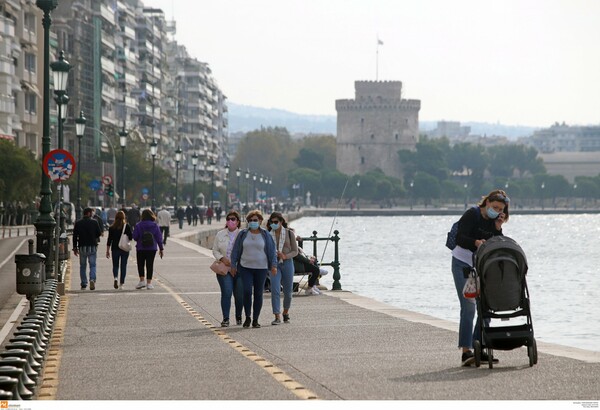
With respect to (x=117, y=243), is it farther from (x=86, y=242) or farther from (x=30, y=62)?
(x=30, y=62)

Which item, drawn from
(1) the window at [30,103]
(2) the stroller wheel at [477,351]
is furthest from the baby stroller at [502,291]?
(1) the window at [30,103]

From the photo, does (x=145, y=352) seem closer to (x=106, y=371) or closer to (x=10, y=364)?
(x=106, y=371)

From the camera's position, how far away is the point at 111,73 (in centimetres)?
12150

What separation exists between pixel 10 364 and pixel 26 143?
74.6 meters

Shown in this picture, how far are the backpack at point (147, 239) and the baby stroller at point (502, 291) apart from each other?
505 inches

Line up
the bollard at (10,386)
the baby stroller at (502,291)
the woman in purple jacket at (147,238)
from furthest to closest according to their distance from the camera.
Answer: the woman in purple jacket at (147,238) → the baby stroller at (502,291) → the bollard at (10,386)

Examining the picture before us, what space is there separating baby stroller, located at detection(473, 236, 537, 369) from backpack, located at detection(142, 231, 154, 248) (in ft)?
42.1

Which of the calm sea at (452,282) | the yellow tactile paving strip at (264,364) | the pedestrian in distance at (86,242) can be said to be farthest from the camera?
the calm sea at (452,282)

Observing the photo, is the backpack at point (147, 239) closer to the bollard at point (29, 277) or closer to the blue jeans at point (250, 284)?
the bollard at point (29, 277)

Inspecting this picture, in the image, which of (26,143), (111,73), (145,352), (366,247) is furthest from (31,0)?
(145,352)

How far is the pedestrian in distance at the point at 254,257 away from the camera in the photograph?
1806 centimetres

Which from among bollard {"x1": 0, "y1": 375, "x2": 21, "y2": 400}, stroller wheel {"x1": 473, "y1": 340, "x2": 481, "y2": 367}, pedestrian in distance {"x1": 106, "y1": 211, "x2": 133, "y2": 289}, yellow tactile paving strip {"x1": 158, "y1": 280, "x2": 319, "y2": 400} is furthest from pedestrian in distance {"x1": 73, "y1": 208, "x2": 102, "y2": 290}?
bollard {"x1": 0, "y1": 375, "x2": 21, "y2": 400}

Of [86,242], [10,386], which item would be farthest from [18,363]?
[86,242]

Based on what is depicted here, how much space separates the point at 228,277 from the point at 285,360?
202 inches
